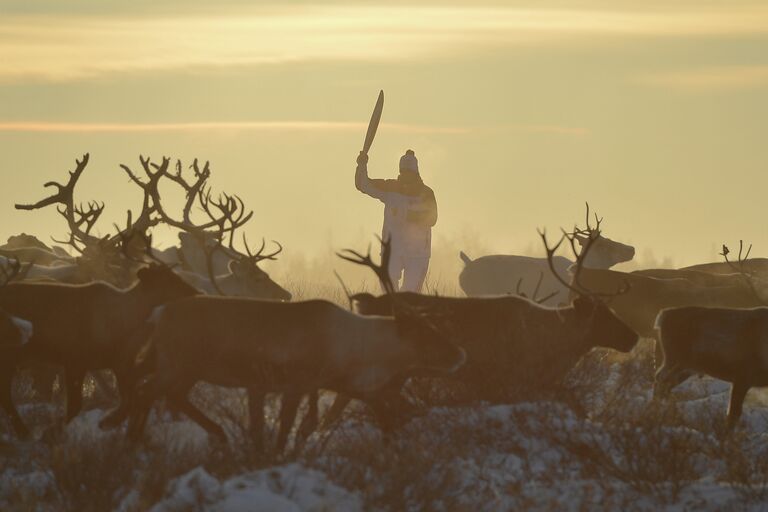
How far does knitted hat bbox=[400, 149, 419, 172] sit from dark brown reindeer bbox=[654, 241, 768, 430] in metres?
7.37

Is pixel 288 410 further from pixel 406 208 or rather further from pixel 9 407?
pixel 406 208

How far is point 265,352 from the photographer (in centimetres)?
1016

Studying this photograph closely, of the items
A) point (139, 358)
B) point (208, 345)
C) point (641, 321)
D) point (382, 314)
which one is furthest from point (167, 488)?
point (641, 321)

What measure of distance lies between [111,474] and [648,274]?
37.3ft

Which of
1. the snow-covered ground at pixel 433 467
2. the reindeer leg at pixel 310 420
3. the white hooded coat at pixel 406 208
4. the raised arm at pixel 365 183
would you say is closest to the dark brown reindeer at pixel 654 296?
the white hooded coat at pixel 406 208

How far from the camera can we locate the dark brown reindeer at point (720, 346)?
1255cm

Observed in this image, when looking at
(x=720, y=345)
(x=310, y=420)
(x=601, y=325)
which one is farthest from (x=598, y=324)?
(x=310, y=420)

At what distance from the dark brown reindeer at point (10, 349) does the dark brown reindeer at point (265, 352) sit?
1078mm

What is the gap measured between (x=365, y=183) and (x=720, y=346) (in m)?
7.95

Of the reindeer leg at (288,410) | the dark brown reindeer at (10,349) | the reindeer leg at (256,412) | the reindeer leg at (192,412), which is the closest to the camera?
the reindeer leg at (256,412)

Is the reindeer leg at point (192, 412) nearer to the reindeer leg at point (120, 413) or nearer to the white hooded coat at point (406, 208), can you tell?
the reindeer leg at point (120, 413)

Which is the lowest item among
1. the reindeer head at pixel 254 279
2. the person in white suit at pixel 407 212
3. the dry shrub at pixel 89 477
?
the dry shrub at pixel 89 477

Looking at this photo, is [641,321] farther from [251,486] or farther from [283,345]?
[251,486]

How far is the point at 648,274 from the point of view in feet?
64.7
